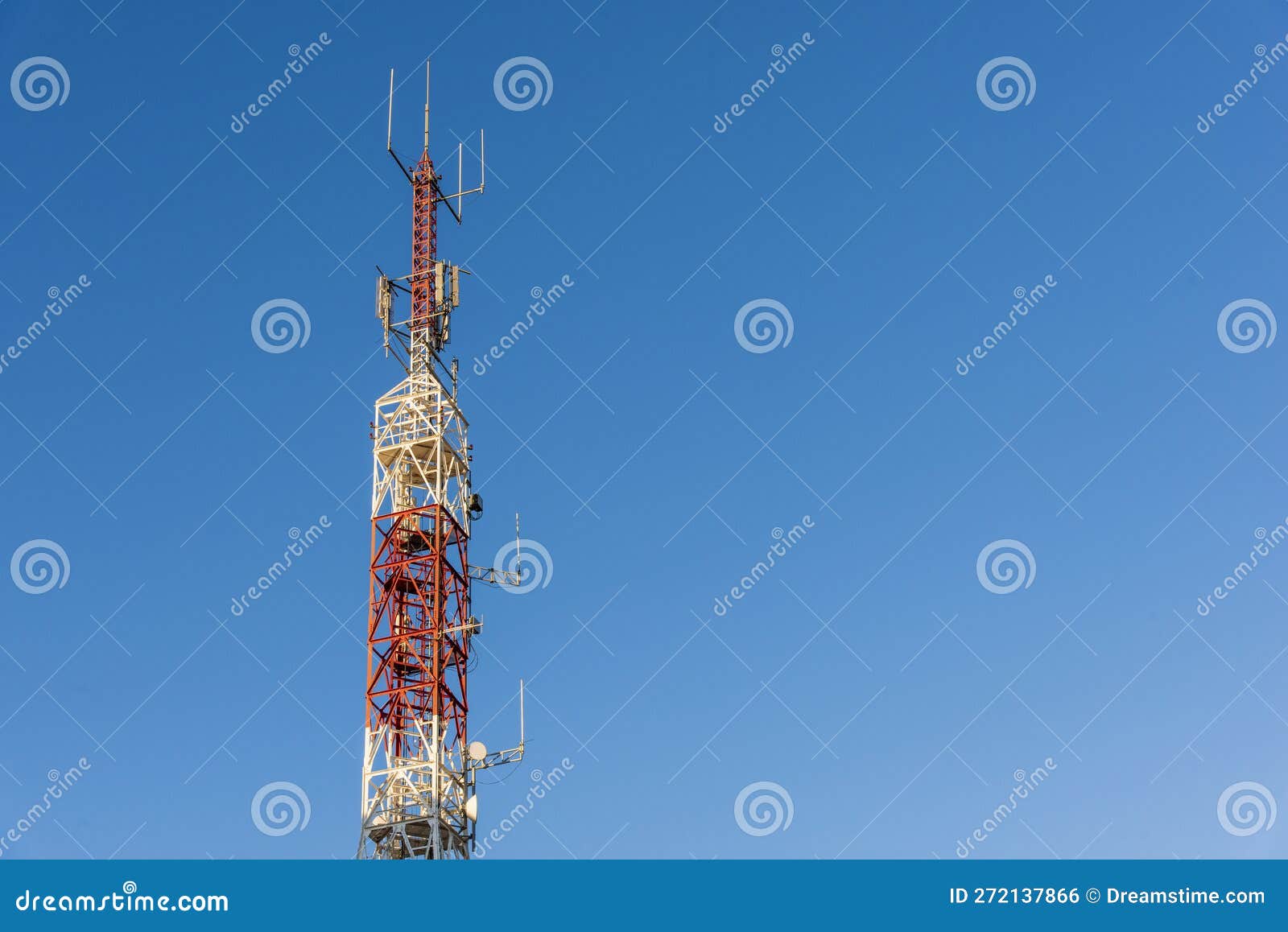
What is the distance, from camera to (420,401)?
238 feet

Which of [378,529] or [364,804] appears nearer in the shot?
[364,804]

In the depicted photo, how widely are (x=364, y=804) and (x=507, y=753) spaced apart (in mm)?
6245

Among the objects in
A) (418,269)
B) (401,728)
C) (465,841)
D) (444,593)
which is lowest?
(465,841)

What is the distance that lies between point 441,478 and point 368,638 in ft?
24.8

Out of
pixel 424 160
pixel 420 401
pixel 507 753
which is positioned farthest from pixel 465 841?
pixel 424 160
